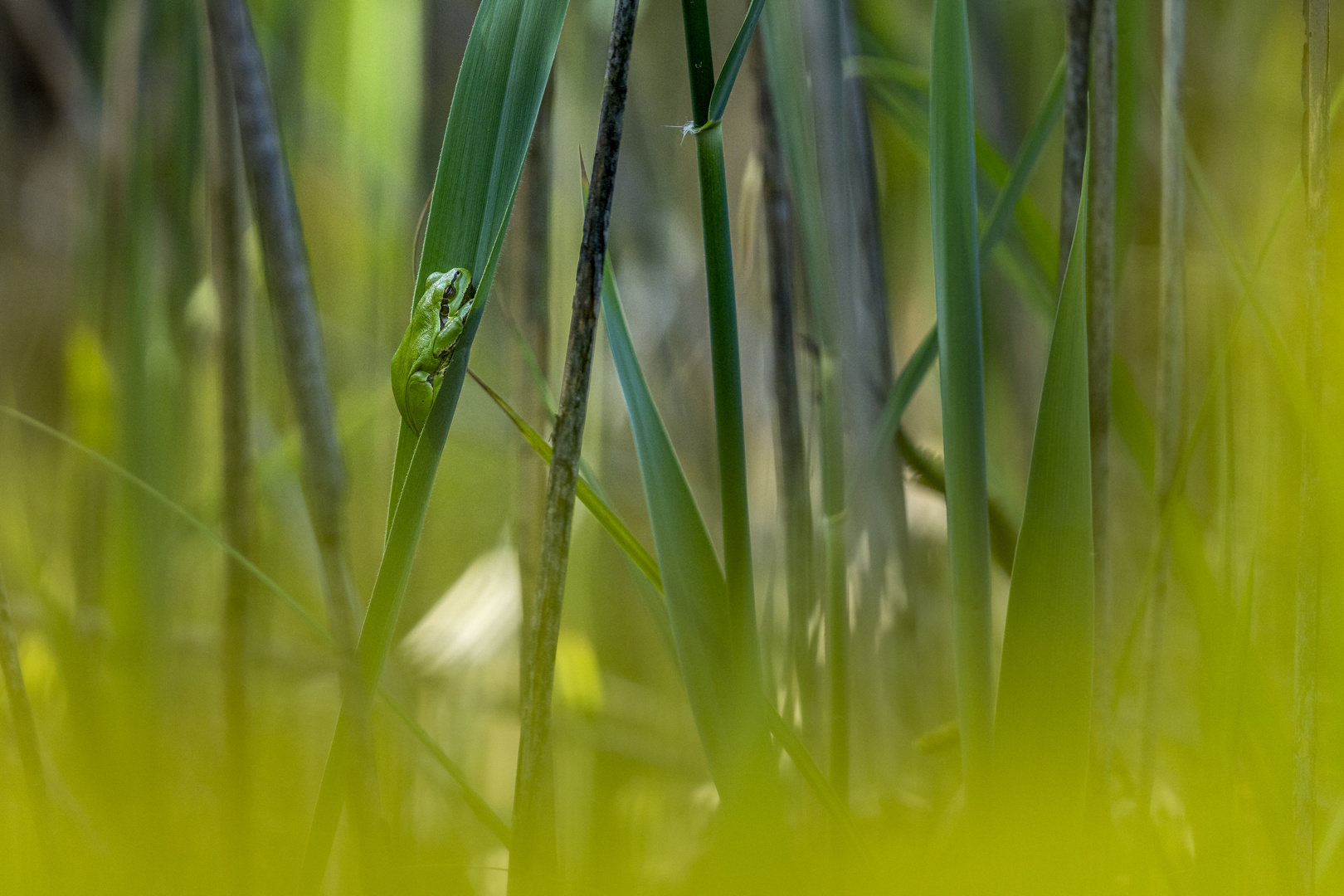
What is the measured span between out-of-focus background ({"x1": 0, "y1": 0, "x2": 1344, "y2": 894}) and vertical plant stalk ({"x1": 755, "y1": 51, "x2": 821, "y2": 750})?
50mm

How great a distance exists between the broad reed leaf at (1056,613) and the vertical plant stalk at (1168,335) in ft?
0.54

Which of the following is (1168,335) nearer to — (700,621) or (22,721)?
(700,621)

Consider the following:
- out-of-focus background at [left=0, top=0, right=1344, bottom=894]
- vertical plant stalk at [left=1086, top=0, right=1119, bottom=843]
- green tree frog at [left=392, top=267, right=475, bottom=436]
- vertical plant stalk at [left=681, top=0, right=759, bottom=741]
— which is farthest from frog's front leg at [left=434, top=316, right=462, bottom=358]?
vertical plant stalk at [left=1086, top=0, right=1119, bottom=843]

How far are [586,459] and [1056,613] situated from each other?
0.54 meters

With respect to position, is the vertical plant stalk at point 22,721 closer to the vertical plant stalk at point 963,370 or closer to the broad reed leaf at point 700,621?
the broad reed leaf at point 700,621

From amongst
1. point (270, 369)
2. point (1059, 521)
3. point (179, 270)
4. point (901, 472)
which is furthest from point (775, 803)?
point (270, 369)

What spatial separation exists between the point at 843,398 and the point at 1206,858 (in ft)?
1.44

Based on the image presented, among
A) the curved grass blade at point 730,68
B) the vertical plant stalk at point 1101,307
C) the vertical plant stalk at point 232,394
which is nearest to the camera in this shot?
the curved grass blade at point 730,68

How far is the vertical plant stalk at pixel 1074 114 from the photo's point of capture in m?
0.45

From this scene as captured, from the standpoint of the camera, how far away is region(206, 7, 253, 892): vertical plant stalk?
551 millimetres

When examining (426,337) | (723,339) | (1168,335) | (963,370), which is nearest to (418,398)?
(426,337)

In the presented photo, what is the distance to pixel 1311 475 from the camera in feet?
1.37

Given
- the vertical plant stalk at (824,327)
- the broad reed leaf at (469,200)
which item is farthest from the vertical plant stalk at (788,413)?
the broad reed leaf at (469,200)

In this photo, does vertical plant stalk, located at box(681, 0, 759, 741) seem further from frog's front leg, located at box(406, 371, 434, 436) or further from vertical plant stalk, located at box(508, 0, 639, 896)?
frog's front leg, located at box(406, 371, 434, 436)
